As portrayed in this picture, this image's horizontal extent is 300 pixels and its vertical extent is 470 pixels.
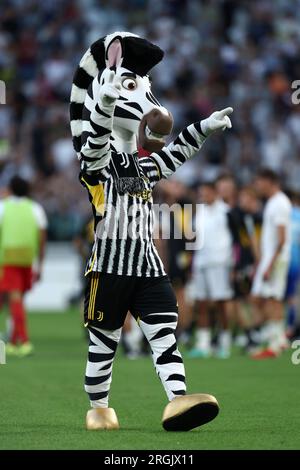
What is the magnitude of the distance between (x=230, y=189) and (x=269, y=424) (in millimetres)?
7661

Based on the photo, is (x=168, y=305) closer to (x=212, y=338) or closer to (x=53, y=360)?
(x=53, y=360)

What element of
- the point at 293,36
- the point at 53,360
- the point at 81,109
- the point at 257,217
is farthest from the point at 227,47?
the point at 81,109

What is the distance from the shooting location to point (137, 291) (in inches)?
296

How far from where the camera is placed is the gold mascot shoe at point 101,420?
7422 millimetres

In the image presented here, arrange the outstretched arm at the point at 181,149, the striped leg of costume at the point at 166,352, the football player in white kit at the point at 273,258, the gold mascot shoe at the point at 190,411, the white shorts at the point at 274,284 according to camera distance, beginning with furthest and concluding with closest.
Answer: the white shorts at the point at 274,284
the football player in white kit at the point at 273,258
the outstretched arm at the point at 181,149
the striped leg of costume at the point at 166,352
the gold mascot shoe at the point at 190,411

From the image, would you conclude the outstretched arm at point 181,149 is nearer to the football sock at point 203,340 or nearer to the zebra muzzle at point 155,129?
the zebra muzzle at point 155,129

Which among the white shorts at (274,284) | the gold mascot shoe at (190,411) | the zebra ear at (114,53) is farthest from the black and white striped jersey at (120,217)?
the white shorts at (274,284)

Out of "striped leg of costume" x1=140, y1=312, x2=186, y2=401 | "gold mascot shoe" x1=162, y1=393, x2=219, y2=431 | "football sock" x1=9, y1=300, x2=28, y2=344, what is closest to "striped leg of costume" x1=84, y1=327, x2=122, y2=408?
"striped leg of costume" x1=140, y1=312, x2=186, y2=401

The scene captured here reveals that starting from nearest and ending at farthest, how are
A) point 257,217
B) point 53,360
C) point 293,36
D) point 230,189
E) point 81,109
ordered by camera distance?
point 81,109
point 53,360
point 230,189
point 257,217
point 293,36

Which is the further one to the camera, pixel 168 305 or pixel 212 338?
pixel 212 338


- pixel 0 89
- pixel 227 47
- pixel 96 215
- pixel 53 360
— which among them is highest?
pixel 227 47

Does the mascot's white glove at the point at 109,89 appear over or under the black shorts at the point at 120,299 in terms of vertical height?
over

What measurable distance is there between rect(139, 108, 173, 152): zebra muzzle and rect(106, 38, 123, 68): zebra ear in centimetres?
40
